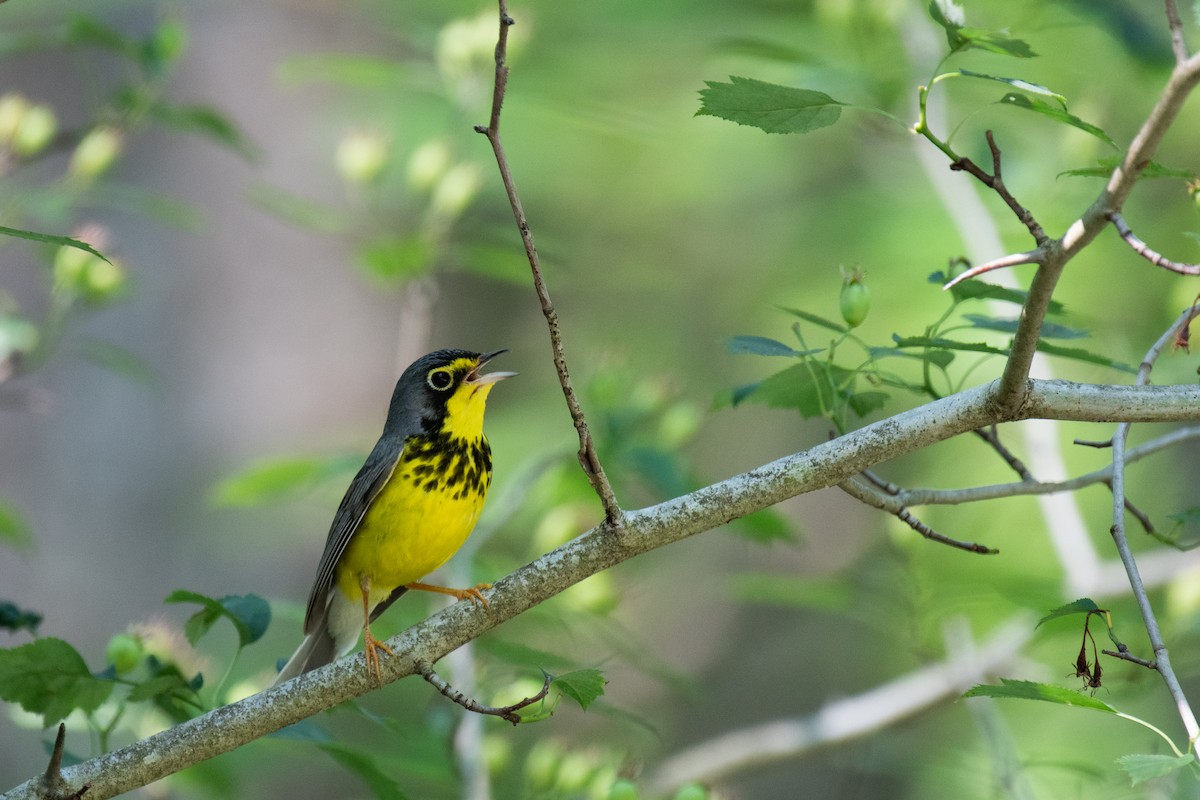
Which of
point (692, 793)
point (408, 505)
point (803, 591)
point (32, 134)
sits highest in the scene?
point (32, 134)

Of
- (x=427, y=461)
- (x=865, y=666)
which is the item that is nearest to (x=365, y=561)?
(x=427, y=461)

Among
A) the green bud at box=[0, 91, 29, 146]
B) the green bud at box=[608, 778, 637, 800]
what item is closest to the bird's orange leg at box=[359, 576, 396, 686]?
the green bud at box=[608, 778, 637, 800]

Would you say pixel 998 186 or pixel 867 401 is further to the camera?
pixel 867 401

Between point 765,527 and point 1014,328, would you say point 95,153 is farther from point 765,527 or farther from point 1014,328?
point 1014,328

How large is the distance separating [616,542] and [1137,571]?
3.46 feet

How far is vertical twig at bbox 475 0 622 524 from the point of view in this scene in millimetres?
2352

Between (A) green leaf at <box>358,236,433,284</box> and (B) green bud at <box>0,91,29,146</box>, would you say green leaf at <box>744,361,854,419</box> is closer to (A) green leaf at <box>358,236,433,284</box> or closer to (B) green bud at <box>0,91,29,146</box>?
(A) green leaf at <box>358,236,433,284</box>

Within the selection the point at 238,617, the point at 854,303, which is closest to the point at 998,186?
the point at 854,303

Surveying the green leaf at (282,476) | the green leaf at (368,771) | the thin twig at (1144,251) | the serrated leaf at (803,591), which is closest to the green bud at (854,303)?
the thin twig at (1144,251)

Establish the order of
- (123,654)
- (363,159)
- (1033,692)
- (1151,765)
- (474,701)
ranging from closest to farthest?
1. (1151,765)
2. (1033,692)
3. (474,701)
4. (123,654)
5. (363,159)

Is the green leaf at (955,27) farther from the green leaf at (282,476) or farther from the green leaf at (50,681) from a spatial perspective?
the green leaf at (282,476)

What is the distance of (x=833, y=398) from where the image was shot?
312 cm

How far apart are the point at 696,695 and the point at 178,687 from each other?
2.51 m

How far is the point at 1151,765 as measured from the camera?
2139mm
